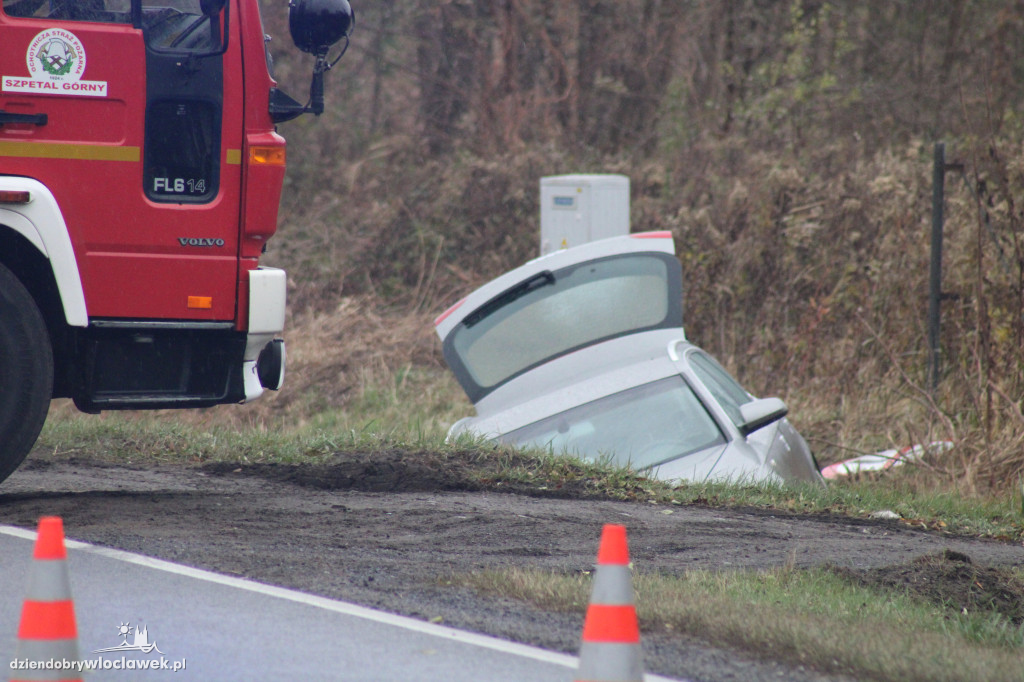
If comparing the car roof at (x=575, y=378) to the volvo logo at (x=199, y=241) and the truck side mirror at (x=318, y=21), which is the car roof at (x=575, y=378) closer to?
the volvo logo at (x=199, y=241)

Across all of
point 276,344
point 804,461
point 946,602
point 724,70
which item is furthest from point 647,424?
point 724,70

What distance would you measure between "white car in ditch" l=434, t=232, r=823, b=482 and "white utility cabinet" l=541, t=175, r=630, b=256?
2.86 meters

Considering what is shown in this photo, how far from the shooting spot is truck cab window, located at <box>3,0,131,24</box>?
20.9ft

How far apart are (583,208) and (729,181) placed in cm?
388

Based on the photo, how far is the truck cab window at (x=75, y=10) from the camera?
251 inches

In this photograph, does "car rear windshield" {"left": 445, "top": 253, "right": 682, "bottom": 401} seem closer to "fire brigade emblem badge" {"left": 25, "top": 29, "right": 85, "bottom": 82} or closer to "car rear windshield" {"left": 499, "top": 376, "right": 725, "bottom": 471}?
"car rear windshield" {"left": 499, "top": 376, "right": 725, "bottom": 471}

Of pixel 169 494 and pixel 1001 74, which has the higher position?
pixel 1001 74

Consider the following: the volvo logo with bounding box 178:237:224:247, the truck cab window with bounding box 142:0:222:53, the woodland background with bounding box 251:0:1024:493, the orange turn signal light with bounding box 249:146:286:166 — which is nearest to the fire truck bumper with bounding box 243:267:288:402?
the volvo logo with bounding box 178:237:224:247

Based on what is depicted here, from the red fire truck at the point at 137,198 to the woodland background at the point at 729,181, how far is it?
539cm

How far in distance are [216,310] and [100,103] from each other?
1.22m

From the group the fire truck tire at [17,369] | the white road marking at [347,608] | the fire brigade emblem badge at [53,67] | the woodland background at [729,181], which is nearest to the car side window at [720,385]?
the woodland background at [729,181]

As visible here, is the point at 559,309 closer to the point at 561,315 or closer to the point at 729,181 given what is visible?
the point at 561,315

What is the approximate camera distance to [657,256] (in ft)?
31.8

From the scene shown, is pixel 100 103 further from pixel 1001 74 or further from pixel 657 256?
pixel 1001 74
